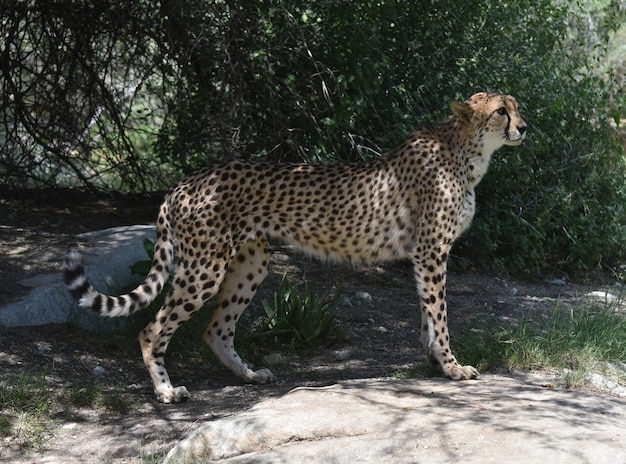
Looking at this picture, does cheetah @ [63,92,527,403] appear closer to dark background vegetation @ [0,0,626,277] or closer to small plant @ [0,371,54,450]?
small plant @ [0,371,54,450]

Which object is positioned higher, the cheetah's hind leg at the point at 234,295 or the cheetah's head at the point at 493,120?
the cheetah's head at the point at 493,120

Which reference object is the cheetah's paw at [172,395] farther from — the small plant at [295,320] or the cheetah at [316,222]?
the small plant at [295,320]

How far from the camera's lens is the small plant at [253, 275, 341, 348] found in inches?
225

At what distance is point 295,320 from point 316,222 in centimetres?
88

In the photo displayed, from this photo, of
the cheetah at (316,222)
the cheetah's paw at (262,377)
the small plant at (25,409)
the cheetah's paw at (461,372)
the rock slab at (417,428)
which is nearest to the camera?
the rock slab at (417,428)

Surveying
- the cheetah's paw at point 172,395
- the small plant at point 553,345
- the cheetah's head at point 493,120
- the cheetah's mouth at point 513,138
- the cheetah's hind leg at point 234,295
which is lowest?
the cheetah's paw at point 172,395

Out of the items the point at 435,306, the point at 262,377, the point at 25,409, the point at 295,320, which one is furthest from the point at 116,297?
the point at 435,306

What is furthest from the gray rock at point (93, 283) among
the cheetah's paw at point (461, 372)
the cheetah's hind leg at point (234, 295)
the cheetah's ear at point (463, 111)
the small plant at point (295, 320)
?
the cheetah's ear at point (463, 111)

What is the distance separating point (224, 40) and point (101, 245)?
5.42 feet

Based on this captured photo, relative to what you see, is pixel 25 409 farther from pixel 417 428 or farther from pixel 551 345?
pixel 551 345

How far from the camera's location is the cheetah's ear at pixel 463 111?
17.1 feet

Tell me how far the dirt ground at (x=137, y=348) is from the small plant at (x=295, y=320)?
0.11m

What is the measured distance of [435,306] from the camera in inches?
199

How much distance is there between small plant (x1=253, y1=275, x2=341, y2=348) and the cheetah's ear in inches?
54.6
